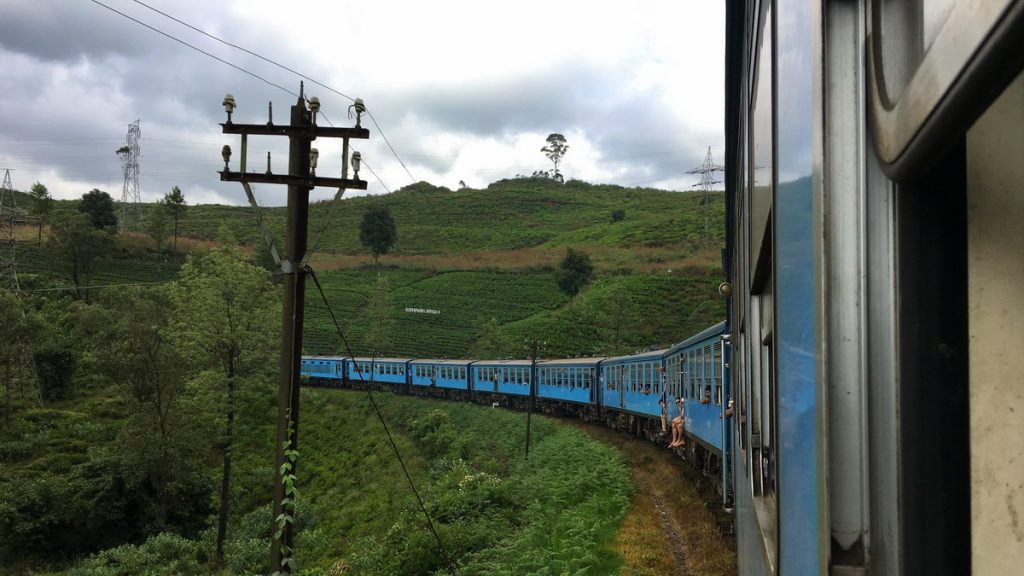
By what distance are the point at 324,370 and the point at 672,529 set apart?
33.5 m

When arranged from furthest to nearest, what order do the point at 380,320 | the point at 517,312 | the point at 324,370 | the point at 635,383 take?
the point at 517,312
the point at 324,370
the point at 380,320
the point at 635,383

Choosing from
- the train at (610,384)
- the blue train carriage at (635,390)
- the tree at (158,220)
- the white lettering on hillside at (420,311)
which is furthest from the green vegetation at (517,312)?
the blue train carriage at (635,390)

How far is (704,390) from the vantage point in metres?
11.4

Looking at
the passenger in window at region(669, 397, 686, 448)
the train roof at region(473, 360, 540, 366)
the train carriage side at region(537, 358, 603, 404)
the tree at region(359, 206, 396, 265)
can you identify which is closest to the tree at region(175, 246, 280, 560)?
the passenger in window at region(669, 397, 686, 448)

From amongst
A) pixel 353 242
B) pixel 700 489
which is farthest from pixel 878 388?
pixel 353 242

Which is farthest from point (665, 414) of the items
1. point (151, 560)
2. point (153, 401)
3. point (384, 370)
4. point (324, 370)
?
point (324, 370)

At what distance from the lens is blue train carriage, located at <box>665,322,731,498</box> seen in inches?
344

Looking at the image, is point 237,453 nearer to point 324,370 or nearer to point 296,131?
point 324,370

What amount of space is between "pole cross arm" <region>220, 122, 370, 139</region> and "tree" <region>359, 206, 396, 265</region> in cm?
6817

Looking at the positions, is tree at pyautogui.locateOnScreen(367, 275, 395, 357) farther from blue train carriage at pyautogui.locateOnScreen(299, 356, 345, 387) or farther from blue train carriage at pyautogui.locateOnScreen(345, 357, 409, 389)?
blue train carriage at pyautogui.locateOnScreen(299, 356, 345, 387)

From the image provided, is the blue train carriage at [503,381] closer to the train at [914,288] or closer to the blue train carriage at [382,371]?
the blue train carriage at [382,371]

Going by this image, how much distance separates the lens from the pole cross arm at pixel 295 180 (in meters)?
8.29

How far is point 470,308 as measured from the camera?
61.1m

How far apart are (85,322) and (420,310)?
28.0 meters
